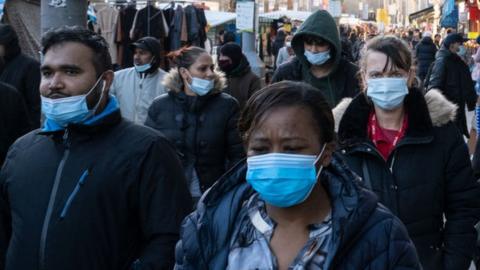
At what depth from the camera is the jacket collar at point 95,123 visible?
3463mm

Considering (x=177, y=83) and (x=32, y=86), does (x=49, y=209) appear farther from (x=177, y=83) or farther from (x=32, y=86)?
(x=32, y=86)

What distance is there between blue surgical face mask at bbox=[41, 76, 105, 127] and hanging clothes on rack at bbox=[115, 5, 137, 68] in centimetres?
1111

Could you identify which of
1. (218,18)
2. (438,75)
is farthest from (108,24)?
(218,18)

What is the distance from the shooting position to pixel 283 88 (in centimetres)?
262

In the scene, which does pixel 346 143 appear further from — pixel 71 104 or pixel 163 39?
pixel 163 39

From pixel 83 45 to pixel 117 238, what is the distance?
816 mm

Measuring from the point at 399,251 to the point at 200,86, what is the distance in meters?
4.32

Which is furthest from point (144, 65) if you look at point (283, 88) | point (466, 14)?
point (466, 14)

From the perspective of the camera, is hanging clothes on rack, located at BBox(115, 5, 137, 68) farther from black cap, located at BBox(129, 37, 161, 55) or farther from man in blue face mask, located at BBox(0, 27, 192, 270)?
man in blue face mask, located at BBox(0, 27, 192, 270)

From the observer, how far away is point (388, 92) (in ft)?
14.0

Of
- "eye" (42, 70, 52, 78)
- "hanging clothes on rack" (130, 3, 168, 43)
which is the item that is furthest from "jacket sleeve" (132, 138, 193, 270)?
"hanging clothes on rack" (130, 3, 168, 43)

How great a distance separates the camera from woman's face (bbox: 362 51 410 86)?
4.41 meters

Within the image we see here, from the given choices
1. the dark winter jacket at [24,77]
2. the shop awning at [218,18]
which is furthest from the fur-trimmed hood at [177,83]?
the shop awning at [218,18]

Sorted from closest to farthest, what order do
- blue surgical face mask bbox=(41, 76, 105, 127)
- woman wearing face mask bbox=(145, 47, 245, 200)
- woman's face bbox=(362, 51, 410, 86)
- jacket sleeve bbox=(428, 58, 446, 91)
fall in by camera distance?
1. blue surgical face mask bbox=(41, 76, 105, 127)
2. woman's face bbox=(362, 51, 410, 86)
3. woman wearing face mask bbox=(145, 47, 245, 200)
4. jacket sleeve bbox=(428, 58, 446, 91)
